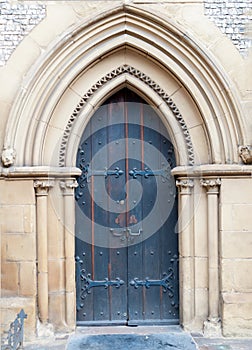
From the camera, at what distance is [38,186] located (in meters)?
4.10

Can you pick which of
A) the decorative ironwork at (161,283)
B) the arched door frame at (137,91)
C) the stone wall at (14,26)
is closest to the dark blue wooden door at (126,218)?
the decorative ironwork at (161,283)

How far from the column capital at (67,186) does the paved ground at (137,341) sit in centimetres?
126

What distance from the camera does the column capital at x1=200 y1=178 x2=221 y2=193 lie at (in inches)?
163

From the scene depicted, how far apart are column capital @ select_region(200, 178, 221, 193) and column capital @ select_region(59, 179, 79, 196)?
3.78 ft

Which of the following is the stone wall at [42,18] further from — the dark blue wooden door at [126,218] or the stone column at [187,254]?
the stone column at [187,254]

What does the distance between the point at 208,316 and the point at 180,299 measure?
0.96 ft

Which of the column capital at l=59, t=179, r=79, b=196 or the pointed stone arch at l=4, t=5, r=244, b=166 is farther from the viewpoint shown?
the column capital at l=59, t=179, r=79, b=196

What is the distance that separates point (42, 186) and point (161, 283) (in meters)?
1.44

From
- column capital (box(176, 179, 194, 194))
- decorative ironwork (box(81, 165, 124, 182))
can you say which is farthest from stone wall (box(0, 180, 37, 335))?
column capital (box(176, 179, 194, 194))

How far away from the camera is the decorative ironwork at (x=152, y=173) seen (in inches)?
176

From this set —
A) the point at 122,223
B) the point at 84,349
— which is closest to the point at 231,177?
the point at 122,223

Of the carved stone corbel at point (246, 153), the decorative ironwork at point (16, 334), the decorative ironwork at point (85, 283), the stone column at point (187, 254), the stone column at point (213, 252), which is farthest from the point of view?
the decorative ironwork at point (85, 283)

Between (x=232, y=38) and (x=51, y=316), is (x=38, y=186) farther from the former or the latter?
(x=232, y=38)

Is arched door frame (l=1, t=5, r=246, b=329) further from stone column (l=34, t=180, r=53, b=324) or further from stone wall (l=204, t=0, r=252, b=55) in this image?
stone wall (l=204, t=0, r=252, b=55)
